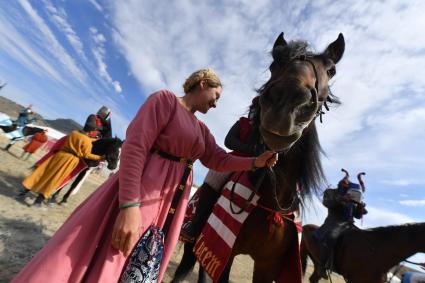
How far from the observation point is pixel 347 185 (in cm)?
632

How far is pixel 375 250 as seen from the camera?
506 cm

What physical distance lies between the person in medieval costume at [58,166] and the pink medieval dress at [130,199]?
15.5 feet

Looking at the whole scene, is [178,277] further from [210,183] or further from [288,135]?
[288,135]

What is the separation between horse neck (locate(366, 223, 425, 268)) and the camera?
493 cm

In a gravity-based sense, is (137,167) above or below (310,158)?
below

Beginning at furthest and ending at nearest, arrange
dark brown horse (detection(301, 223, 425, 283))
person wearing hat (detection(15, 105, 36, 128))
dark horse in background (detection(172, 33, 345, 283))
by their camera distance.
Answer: person wearing hat (detection(15, 105, 36, 128))
dark brown horse (detection(301, 223, 425, 283))
dark horse in background (detection(172, 33, 345, 283))

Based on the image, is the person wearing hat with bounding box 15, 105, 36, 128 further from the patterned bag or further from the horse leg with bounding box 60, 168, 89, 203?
the patterned bag

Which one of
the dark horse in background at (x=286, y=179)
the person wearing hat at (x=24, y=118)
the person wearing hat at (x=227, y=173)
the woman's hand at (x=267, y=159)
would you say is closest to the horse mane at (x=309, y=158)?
the dark horse in background at (x=286, y=179)

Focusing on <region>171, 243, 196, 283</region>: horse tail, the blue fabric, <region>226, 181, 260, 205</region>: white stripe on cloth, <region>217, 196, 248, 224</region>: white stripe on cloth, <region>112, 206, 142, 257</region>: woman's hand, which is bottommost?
<region>171, 243, 196, 283</region>: horse tail

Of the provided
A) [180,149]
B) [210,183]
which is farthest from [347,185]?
[180,149]

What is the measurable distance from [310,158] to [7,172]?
8.54m

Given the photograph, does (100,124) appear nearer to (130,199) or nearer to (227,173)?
(227,173)

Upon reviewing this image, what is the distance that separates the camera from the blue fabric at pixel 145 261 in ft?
4.58

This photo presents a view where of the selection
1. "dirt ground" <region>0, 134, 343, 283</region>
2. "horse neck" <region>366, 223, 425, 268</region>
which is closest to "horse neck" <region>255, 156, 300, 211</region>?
"dirt ground" <region>0, 134, 343, 283</region>
